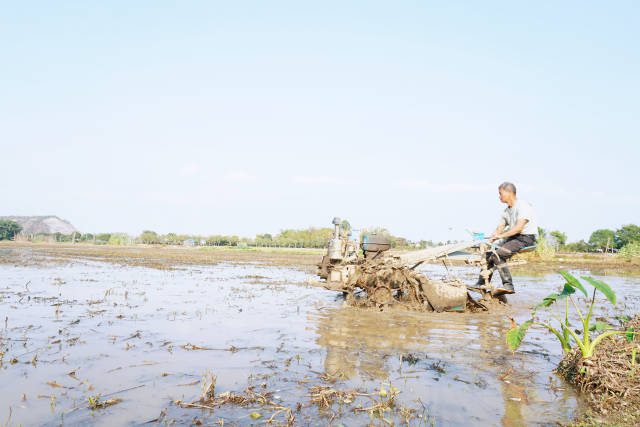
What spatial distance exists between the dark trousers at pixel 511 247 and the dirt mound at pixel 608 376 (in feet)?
12.9

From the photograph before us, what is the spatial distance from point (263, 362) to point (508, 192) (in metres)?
6.13

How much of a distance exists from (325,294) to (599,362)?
7.64 meters

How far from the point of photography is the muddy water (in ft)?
11.4

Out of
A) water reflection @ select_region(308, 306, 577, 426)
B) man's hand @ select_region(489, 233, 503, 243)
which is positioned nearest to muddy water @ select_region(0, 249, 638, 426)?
water reflection @ select_region(308, 306, 577, 426)

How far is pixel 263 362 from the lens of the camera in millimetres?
4844

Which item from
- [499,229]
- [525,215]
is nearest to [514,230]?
[525,215]

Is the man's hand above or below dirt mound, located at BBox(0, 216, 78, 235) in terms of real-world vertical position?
below

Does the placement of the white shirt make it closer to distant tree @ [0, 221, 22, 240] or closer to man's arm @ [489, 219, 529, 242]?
man's arm @ [489, 219, 529, 242]

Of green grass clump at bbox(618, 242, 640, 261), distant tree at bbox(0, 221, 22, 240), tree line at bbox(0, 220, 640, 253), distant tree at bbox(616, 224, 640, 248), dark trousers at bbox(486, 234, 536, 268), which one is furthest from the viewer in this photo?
distant tree at bbox(0, 221, 22, 240)

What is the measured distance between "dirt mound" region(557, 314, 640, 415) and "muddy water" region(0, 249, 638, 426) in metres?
0.20

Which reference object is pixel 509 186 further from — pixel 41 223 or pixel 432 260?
pixel 41 223

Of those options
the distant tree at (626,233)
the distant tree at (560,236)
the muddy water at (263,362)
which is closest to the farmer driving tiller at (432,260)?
the muddy water at (263,362)

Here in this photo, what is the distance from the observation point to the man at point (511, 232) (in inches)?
318

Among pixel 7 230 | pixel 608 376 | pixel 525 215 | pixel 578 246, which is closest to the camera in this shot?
pixel 608 376
